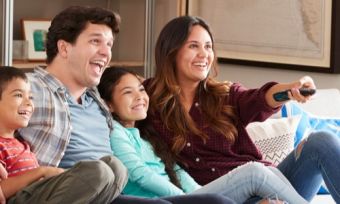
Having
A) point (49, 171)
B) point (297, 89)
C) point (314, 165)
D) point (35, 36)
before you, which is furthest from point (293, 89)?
point (35, 36)

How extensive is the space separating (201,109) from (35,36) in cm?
156

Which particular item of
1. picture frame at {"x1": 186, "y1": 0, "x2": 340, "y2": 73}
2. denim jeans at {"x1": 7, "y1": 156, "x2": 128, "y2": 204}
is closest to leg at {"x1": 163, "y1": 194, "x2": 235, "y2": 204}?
denim jeans at {"x1": 7, "y1": 156, "x2": 128, "y2": 204}

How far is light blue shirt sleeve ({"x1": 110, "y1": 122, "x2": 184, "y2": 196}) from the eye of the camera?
7.09 ft

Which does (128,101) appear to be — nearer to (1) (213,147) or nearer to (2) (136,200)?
(1) (213,147)

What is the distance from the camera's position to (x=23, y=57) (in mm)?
3631

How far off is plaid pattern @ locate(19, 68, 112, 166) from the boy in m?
0.04

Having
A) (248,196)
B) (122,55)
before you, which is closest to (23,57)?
(122,55)

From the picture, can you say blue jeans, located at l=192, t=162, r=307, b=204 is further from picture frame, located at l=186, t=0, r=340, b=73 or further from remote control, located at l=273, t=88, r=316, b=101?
picture frame, located at l=186, t=0, r=340, b=73

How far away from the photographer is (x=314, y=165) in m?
2.30

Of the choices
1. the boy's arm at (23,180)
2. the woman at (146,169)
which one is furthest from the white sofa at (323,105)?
the boy's arm at (23,180)

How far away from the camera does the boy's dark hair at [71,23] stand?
211cm

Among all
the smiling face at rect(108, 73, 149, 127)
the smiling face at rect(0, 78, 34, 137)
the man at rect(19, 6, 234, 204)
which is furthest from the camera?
the smiling face at rect(108, 73, 149, 127)

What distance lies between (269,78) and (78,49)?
1.83m

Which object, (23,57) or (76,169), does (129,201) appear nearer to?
(76,169)
